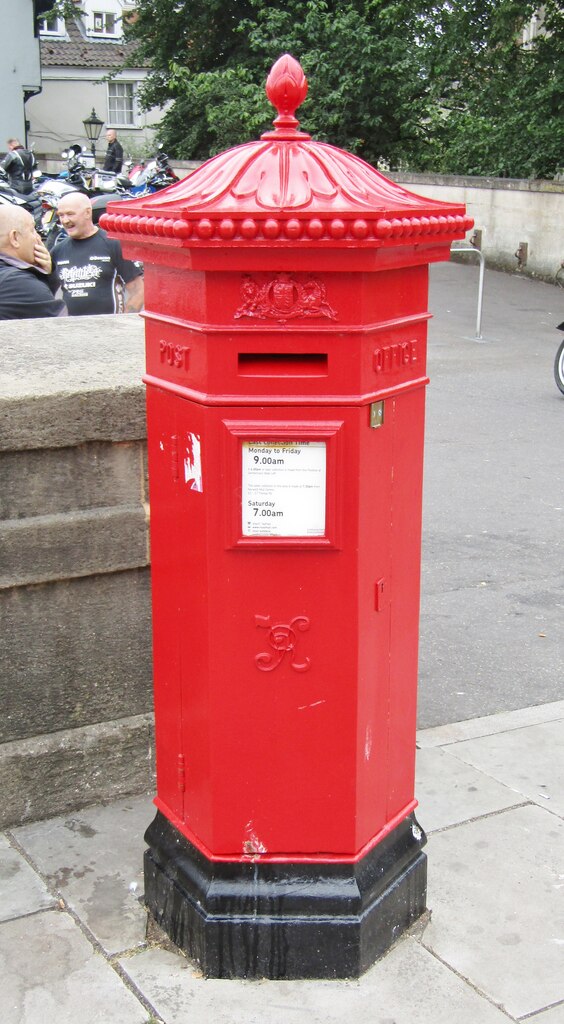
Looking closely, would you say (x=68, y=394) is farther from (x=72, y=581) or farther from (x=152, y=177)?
(x=152, y=177)

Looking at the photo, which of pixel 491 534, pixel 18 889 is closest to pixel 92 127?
pixel 491 534

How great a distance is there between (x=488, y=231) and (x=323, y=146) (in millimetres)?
18403

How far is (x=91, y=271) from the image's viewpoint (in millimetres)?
7031

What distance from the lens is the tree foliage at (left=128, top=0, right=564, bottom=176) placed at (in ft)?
65.1

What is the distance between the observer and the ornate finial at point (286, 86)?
252cm

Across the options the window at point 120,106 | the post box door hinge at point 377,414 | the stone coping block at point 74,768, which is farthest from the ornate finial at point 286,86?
the window at point 120,106

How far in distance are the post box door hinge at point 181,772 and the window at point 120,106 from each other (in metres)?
51.3

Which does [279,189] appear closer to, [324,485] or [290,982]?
[324,485]

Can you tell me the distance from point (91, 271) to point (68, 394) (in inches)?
160

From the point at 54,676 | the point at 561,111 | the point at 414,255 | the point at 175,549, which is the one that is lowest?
the point at 54,676

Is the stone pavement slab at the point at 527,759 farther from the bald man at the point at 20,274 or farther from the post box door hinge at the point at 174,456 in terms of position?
the bald man at the point at 20,274

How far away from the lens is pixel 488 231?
2014 cm

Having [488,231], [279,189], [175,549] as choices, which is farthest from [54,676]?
[488,231]

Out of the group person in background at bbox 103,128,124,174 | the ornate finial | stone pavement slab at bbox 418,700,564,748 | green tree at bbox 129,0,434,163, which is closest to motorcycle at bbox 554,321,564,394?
stone pavement slab at bbox 418,700,564,748
